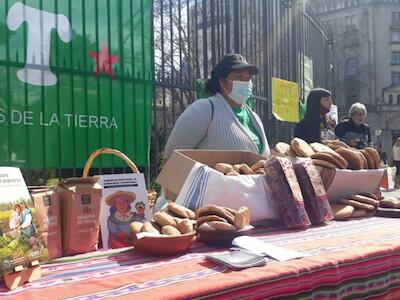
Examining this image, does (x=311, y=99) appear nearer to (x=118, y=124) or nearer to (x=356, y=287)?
(x=118, y=124)

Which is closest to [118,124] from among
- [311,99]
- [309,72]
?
[311,99]

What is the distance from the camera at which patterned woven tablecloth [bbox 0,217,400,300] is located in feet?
3.46

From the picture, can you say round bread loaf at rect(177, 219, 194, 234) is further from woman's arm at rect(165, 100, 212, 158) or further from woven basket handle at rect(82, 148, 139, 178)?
woman's arm at rect(165, 100, 212, 158)

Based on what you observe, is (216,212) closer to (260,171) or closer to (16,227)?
(260,171)

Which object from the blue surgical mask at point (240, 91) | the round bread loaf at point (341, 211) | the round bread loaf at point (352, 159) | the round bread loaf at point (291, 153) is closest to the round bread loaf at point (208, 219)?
the round bread loaf at point (341, 211)

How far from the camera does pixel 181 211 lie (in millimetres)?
1603

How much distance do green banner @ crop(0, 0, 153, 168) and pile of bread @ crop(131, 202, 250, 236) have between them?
2.46 meters

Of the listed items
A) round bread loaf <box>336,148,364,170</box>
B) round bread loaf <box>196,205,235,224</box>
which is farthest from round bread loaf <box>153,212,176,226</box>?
round bread loaf <box>336,148,364,170</box>

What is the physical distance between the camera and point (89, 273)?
1.18 metres

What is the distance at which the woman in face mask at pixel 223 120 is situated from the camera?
264 cm

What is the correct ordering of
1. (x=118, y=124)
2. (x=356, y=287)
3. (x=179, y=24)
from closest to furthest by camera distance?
(x=356, y=287)
(x=118, y=124)
(x=179, y=24)

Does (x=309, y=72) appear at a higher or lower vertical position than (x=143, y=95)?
higher

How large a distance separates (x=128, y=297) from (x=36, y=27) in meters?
3.22

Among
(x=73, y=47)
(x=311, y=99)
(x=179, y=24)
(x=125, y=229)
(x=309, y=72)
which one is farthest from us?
(x=309, y=72)
